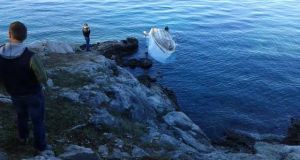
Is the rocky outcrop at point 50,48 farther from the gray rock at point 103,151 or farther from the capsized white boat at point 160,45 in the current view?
the capsized white boat at point 160,45

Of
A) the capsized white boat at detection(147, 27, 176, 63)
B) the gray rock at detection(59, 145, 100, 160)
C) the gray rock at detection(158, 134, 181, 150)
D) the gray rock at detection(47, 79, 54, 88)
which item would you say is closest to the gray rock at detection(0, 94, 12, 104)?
the gray rock at detection(47, 79, 54, 88)

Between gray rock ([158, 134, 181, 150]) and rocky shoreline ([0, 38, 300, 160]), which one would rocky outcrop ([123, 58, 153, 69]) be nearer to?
rocky shoreline ([0, 38, 300, 160])

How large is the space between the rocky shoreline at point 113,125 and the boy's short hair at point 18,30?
4.17 metres

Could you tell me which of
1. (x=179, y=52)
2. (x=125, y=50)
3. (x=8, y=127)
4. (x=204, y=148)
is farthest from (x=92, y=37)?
(x=8, y=127)

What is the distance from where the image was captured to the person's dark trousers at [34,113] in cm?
1144

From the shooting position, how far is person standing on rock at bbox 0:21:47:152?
1066 centimetres

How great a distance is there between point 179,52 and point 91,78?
27.9m

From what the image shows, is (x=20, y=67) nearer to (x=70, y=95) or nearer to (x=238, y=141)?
(x=70, y=95)

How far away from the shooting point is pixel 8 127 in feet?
47.4

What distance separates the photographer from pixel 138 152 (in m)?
16.0

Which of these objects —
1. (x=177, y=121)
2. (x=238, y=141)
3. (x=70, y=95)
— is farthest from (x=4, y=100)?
(x=238, y=141)

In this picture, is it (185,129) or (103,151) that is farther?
(185,129)

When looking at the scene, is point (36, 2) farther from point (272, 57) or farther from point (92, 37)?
point (272, 57)

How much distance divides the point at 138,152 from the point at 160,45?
1326 inches
